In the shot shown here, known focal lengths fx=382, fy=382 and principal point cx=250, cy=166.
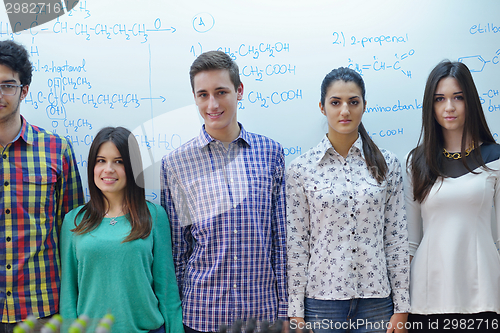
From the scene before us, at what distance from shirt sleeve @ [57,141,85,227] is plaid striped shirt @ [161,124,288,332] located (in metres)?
0.40

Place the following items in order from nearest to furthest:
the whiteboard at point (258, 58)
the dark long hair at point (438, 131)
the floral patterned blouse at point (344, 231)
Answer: the floral patterned blouse at point (344, 231) < the dark long hair at point (438, 131) < the whiteboard at point (258, 58)

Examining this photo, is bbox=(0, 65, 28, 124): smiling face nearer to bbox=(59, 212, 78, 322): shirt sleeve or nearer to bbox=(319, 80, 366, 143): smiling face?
bbox=(59, 212, 78, 322): shirt sleeve

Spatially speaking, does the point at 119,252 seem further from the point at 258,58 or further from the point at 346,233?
the point at 258,58

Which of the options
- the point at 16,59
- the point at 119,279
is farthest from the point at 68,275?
the point at 16,59

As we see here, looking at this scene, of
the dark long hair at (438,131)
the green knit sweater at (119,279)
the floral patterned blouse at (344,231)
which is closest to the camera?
the green knit sweater at (119,279)

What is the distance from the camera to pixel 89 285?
5.14 ft

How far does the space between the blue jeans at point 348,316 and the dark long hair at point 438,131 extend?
539 millimetres

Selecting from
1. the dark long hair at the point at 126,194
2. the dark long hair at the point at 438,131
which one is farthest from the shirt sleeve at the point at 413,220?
the dark long hair at the point at 126,194

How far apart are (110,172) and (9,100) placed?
51 centimetres

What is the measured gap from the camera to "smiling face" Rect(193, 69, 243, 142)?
1.65 meters

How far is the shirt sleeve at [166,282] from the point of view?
165cm

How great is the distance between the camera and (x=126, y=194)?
5.59 ft

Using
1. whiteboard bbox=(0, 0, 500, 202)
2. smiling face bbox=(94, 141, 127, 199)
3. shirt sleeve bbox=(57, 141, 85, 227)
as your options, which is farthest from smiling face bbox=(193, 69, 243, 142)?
shirt sleeve bbox=(57, 141, 85, 227)

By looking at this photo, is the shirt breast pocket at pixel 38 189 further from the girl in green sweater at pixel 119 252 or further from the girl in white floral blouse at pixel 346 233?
the girl in white floral blouse at pixel 346 233
